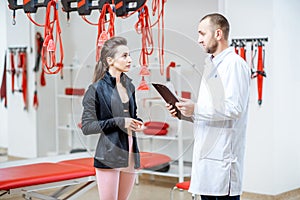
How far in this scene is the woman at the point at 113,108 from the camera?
7.55ft

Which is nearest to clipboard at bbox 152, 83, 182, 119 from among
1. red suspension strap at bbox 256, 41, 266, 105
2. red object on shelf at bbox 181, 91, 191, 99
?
red object on shelf at bbox 181, 91, 191, 99

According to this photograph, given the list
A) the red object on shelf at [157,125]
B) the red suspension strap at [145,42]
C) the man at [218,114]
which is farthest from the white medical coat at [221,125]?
the red suspension strap at [145,42]

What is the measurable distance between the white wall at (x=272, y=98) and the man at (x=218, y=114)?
2368 mm

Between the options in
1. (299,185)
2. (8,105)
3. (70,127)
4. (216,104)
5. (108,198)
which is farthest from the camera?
(70,127)

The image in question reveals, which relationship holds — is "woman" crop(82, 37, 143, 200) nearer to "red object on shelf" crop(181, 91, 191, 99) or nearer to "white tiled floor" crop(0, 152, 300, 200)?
"red object on shelf" crop(181, 91, 191, 99)

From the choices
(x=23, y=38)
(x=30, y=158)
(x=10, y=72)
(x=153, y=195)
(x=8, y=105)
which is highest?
(x=23, y=38)

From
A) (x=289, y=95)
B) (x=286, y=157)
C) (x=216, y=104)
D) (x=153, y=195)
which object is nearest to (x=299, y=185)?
(x=286, y=157)

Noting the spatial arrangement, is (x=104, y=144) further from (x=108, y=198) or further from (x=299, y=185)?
(x=299, y=185)

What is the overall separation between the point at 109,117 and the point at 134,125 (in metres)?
0.12

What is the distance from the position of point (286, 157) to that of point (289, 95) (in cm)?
57

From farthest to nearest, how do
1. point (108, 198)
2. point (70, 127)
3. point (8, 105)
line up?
point (70, 127) → point (8, 105) → point (108, 198)

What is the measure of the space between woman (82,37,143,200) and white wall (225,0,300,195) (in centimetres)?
258

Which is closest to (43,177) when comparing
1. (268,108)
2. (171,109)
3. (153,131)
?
(153,131)

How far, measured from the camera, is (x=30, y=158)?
4957 millimetres
